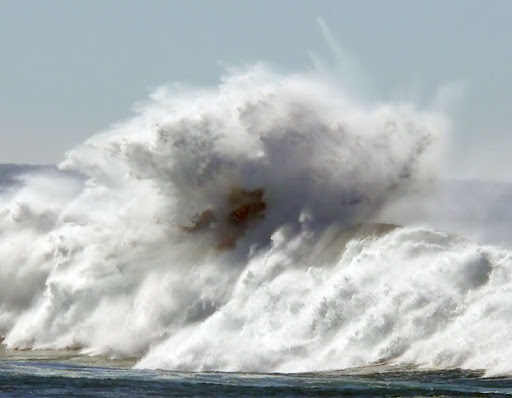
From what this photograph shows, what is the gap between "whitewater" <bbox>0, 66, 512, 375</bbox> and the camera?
3297cm

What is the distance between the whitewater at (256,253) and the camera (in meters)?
33.0

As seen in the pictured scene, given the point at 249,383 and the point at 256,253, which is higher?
the point at 256,253

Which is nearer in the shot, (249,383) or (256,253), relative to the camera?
(249,383)

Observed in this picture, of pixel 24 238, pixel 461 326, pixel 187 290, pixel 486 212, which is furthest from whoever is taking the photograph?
pixel 486 212

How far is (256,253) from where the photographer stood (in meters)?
Result: 39.0

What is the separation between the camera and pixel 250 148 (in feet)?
133

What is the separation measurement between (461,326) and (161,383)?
23.4ft

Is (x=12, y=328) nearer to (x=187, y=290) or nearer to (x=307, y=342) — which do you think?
(x=187, y=290)

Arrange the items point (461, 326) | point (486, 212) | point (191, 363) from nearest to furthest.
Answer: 1. point (461, 326)
2. point (191, 363)
3. point (486, 212)

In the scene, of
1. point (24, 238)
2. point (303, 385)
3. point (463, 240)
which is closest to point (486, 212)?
point (24, 238)

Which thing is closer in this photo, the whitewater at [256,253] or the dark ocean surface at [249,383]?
the dark ocean surface at [249,383]

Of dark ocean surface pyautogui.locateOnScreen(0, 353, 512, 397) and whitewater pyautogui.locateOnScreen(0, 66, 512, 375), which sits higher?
whitewater pyautogui.locateOnScreen(0, 66, 512, 375)

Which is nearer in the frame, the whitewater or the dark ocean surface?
the dark ocean surface

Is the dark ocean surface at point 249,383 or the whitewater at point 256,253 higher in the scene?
the whitewater at point 256,253
